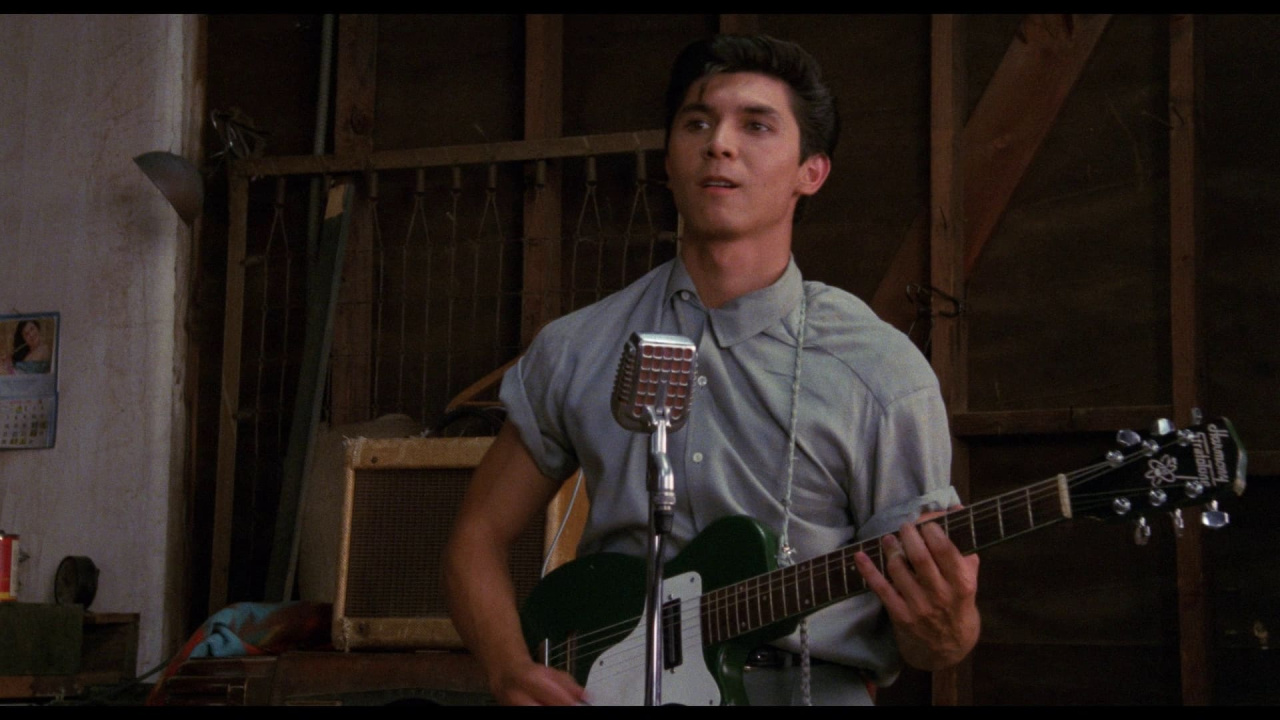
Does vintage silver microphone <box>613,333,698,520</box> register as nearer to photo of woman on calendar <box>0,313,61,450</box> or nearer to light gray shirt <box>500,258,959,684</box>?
light gray shirt <box>500,258,959,684</box>

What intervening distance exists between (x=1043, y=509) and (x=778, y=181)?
2.03 ft

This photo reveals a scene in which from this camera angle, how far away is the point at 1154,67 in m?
3.83

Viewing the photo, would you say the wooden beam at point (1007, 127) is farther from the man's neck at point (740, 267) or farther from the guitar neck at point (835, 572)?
the guitar neck at point (835, 572)

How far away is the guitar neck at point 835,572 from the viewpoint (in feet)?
5.74

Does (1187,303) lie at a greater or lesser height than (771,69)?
lesser

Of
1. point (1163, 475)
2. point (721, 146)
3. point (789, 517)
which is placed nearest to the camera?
point (1163, 475)

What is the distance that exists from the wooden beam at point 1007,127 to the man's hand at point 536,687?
2.21 metres

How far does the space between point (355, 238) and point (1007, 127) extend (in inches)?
76.7

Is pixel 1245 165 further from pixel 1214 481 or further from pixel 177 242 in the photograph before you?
pixel 177 242

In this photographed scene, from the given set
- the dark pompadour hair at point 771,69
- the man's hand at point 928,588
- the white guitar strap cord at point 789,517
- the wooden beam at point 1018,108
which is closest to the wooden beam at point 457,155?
the wooden beam at point 1018,108

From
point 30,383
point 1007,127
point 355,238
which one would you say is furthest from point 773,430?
point 30,383

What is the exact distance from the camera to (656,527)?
5.22 feet

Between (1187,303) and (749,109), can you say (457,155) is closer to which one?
(1187,303)

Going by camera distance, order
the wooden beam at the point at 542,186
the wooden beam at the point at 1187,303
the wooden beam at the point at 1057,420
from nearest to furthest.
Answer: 1. the wooden beam at the point at 1187,303
2. the wooden beam at the point at 1057,420
3. the wooden beam at the point at 542,186
